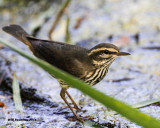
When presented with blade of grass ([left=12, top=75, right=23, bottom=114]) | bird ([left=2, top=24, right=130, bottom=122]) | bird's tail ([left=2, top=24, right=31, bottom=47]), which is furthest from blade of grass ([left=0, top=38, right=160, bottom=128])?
bird's tail ([left=2, top=24, right=31, bottom=47])

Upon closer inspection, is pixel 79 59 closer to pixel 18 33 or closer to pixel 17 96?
pixel 17 96

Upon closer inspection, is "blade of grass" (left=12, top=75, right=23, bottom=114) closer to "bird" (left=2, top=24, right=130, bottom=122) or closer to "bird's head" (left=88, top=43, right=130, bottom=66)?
"bird" (left=2, top=24, right=130, bottom=122)

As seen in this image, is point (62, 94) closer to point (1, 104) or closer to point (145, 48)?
point (1, 104)

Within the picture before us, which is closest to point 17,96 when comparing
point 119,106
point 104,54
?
point 104,54

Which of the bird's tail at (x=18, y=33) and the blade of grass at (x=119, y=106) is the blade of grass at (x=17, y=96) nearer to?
the bird's tail at (x=18, y=33)

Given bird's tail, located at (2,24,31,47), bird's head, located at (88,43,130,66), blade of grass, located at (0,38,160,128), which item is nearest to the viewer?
blade of grass, located at (0,38,160,128)

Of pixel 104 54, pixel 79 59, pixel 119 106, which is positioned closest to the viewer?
pixel 119 106

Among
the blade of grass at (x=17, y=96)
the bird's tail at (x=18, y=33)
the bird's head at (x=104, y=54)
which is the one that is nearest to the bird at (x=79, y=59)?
the bird's head at (x=104, y=54)

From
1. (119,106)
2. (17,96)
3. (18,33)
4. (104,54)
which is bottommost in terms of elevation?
(119,106)
